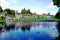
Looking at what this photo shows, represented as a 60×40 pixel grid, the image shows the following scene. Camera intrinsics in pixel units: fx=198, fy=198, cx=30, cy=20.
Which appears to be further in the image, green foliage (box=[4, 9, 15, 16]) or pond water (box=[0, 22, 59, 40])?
green foliage (box=[4, 9, 15, 16])

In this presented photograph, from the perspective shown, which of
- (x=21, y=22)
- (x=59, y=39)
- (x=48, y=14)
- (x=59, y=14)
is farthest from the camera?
(x=21, y=22)

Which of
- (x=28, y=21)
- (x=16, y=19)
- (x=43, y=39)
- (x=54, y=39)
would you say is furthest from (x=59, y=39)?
(x=28, y=21)

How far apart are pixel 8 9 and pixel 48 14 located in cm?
324

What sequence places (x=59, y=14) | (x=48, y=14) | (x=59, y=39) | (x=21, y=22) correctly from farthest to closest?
1. (x=21, y=22)
2. (x=59, y=14)
3. (x=48, y=14)
4. (x=59, y=39)

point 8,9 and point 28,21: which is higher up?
point 8,9

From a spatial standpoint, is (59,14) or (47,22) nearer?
(59,14)

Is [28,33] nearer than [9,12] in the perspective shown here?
Yes

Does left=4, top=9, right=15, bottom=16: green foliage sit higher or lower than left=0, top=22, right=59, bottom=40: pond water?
higher

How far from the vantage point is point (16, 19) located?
1596 centimetres

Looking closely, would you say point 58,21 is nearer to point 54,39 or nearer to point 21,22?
point 21,22

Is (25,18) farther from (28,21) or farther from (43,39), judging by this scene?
(43,39)

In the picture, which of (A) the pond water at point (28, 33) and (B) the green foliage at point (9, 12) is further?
(B) the green foliage at point (9, 12)

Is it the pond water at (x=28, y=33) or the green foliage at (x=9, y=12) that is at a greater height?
the green foliage at (x=9, y=12)

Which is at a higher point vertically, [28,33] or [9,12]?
[9,12]
